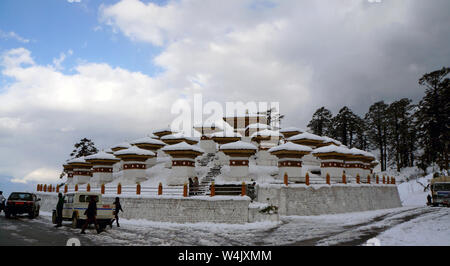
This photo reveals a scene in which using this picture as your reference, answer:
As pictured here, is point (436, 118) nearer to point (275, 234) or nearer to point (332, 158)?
point (332, 158)

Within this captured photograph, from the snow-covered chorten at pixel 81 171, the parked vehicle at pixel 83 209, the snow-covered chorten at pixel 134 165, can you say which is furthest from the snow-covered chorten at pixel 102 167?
the parked vehicle at pixel 83 209

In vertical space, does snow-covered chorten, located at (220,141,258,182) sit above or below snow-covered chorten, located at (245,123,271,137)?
below

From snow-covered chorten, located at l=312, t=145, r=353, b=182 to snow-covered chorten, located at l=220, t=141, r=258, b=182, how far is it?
22.1ft

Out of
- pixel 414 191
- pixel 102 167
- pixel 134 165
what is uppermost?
pixel 134 165

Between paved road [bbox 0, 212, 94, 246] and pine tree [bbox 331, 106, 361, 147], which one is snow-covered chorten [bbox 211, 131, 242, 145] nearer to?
paved road [bbox 0, 212, 94, 246]

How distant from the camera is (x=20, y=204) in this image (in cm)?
2116

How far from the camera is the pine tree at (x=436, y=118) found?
3872cm

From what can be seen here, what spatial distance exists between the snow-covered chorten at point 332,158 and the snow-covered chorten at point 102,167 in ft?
68.9

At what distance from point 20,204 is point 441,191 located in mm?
33121

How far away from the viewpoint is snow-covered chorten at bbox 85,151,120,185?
109 ft

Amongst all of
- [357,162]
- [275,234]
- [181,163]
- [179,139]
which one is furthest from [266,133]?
[275,234]

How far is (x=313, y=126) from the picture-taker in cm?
6262

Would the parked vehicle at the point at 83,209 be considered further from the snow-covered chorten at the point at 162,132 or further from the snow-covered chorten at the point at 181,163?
the snow-covered chorten at the point at 162,132

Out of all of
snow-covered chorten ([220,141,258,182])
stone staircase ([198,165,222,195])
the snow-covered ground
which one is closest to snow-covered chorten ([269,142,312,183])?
snow-covered chorten ([220,141,258,182])
